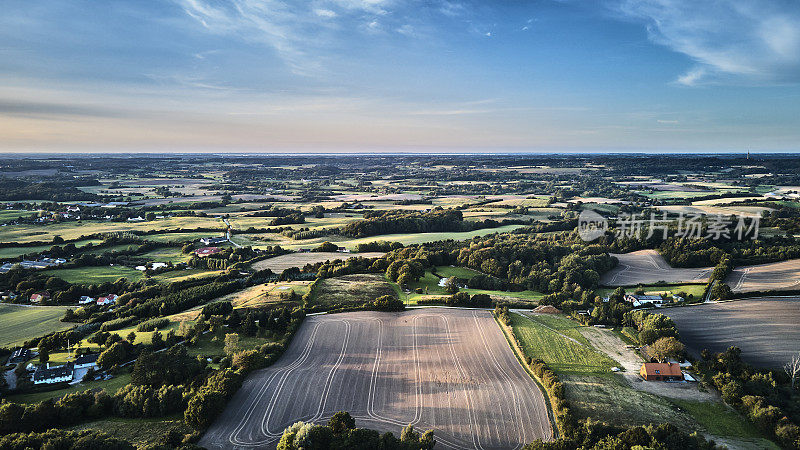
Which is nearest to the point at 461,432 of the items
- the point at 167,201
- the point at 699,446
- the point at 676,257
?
the point at 699,446

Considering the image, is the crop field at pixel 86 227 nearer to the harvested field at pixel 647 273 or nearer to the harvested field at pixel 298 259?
the harvested field at pixel 298 259

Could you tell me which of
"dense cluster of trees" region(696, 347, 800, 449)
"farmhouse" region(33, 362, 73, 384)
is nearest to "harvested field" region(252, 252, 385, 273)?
"farmhouse" region(33, 362, 73, 384)

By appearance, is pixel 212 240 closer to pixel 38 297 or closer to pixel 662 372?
pixel 38 297

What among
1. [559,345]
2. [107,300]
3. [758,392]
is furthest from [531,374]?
[107,300]

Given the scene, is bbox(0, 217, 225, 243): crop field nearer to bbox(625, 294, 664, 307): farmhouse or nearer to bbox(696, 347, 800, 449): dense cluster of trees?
bbox(625, 294, 664, 307): farmhouse

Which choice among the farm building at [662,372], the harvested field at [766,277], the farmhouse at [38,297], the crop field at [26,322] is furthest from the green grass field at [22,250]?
the harvested field at [766,277]

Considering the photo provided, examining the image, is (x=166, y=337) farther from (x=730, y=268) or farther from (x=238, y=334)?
(x=730, y=268)
